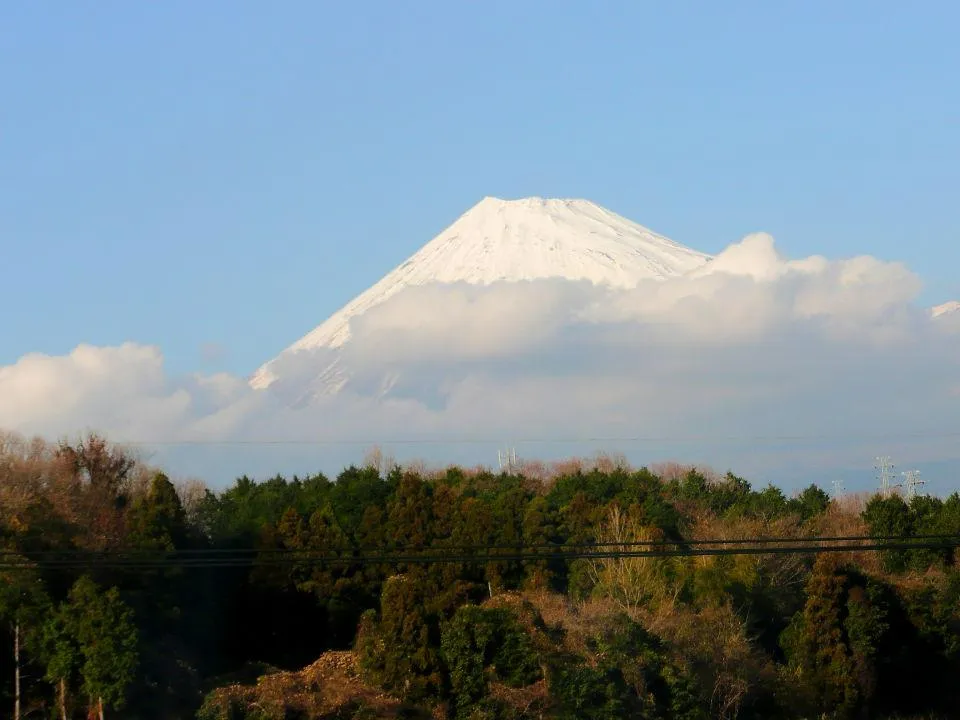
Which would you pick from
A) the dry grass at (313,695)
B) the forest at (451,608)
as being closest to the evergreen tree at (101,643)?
the forest at (451,608)

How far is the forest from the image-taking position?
25203 mm

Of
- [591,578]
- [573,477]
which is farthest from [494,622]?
[573,477]

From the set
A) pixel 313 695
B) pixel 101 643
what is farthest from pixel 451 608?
pixel 101 643

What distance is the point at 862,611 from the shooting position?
3284 cm

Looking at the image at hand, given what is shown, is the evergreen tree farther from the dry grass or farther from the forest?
the dry grass

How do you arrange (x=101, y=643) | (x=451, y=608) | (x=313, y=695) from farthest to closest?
(x=451, y=608) → (x=313, y=695) → (x=101, y=643)

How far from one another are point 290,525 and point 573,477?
13.8 m

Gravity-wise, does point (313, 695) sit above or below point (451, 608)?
below

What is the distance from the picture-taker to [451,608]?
1352 inches

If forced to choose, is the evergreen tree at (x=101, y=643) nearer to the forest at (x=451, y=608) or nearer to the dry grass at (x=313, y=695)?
the forest at (x=451, y=608)

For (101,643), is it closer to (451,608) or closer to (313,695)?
(313,695)

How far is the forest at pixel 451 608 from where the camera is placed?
82.7 ft

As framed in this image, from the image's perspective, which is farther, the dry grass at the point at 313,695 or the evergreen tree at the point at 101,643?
the dry grass at the point at 313,695

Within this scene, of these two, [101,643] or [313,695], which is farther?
[313,695]
